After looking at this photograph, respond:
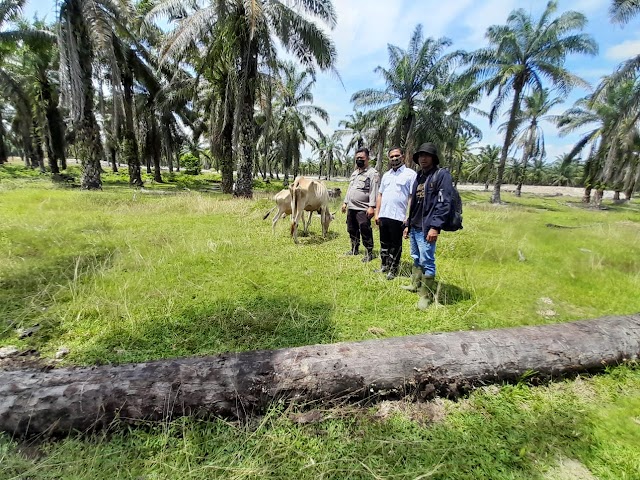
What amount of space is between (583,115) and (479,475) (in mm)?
32690

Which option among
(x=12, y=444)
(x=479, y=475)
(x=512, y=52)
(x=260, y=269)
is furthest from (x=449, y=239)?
(x=512, y=52)

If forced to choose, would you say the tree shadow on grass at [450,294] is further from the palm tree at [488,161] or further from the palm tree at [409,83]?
the palm tree at [488,161]

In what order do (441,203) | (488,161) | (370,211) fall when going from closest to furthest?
(441,203) < (370,211) < (488,161)

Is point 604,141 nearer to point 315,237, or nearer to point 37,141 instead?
point 315,237

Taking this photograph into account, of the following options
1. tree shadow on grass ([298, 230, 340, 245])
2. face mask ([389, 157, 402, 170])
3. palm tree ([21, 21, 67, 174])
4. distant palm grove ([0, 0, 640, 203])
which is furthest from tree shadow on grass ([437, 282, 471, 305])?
palm tree ([21, 21, 67, 174])

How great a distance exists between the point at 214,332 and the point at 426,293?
2.49 meters

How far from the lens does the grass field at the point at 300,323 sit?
177 centimetres

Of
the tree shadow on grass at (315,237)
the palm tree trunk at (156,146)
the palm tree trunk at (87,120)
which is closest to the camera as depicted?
the tree shadow on grass at (315,237)

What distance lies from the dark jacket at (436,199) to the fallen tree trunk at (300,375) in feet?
4.38

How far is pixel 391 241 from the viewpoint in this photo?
456 cm

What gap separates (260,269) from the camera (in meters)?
4.77

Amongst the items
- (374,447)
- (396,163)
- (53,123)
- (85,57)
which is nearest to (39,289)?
(374,447)

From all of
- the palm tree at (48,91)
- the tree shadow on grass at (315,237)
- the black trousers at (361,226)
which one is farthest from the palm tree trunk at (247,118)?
the palm tree at (48,91)

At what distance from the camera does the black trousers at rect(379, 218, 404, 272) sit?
4430 mm
